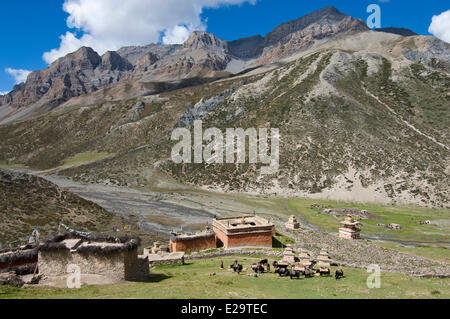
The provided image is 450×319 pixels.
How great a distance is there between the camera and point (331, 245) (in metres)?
38.0

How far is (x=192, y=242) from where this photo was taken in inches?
1379

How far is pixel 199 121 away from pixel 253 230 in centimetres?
11216

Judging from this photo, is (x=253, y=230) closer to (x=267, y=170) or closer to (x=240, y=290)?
(x=240, y=290)

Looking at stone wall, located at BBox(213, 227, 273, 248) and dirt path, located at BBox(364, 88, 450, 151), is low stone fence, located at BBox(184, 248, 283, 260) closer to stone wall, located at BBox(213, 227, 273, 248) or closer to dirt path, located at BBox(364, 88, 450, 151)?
stone wall, located at BBox(213, 227, 273, 248)

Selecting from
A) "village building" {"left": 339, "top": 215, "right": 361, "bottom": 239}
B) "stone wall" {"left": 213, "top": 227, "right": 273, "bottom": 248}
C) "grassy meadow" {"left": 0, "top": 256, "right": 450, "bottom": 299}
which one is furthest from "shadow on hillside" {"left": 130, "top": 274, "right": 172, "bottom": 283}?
"village building" {"left": 339, "top": 215, "right": 361, "bottom": 239}

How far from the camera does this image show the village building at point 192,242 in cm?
3462

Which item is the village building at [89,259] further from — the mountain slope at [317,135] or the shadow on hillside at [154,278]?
the mountain slope at [317,135]

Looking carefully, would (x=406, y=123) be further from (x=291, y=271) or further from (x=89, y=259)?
(x=89, y=259)

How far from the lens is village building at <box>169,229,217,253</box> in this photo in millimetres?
34625

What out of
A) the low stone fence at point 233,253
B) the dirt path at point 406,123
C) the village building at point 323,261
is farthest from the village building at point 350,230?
the dirt path at point 406,123

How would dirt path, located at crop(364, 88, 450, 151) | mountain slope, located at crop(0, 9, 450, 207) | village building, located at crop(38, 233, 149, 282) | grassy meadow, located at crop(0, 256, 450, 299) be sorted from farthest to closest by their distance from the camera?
1. dirt path, located at crop(364, 88, 450, 151)
2. mountain slope, located at crop(0, 9, 450, 207)
3. village building, located at crop(38, 233, 149, 282)
4. grassy meadow, located at crop(0, 256, 450, 299)
